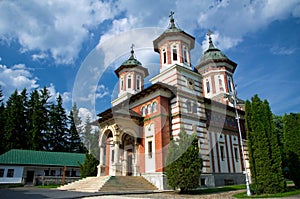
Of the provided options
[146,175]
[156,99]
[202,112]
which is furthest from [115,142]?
[202,112]

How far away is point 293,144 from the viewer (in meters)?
15.1

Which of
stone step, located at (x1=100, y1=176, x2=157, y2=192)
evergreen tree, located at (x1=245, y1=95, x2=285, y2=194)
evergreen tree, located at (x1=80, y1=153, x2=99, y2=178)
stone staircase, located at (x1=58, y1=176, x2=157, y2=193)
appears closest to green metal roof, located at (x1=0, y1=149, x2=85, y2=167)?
evergreen tree, located at (x1=80, y1=153, x2=99, y2=178)

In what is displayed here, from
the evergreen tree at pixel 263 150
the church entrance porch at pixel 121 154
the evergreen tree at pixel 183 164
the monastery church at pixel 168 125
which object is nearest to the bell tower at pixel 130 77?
the monastery church at pixel 168 125

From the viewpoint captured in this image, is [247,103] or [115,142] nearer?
[247,103]

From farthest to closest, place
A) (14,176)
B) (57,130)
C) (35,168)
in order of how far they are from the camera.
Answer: (57,130) → (35,168) → (14,176)

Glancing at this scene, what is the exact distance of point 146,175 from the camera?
18781mm

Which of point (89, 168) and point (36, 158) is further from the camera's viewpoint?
point (36, 158)

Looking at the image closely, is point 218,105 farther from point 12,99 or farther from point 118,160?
point 12,99

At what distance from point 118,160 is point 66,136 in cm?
3887

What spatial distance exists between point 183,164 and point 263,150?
4.93m

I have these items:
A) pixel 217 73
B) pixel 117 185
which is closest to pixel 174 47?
pixel 217 73

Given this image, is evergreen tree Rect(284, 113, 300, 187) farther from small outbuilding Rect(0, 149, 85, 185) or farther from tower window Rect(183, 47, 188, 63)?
small outbuilding Rect(0, 149, 85, 185)

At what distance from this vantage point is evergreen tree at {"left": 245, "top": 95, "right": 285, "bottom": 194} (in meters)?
12.8

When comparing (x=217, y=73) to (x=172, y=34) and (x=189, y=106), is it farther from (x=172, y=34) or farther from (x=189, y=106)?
(x=189, y=106)
